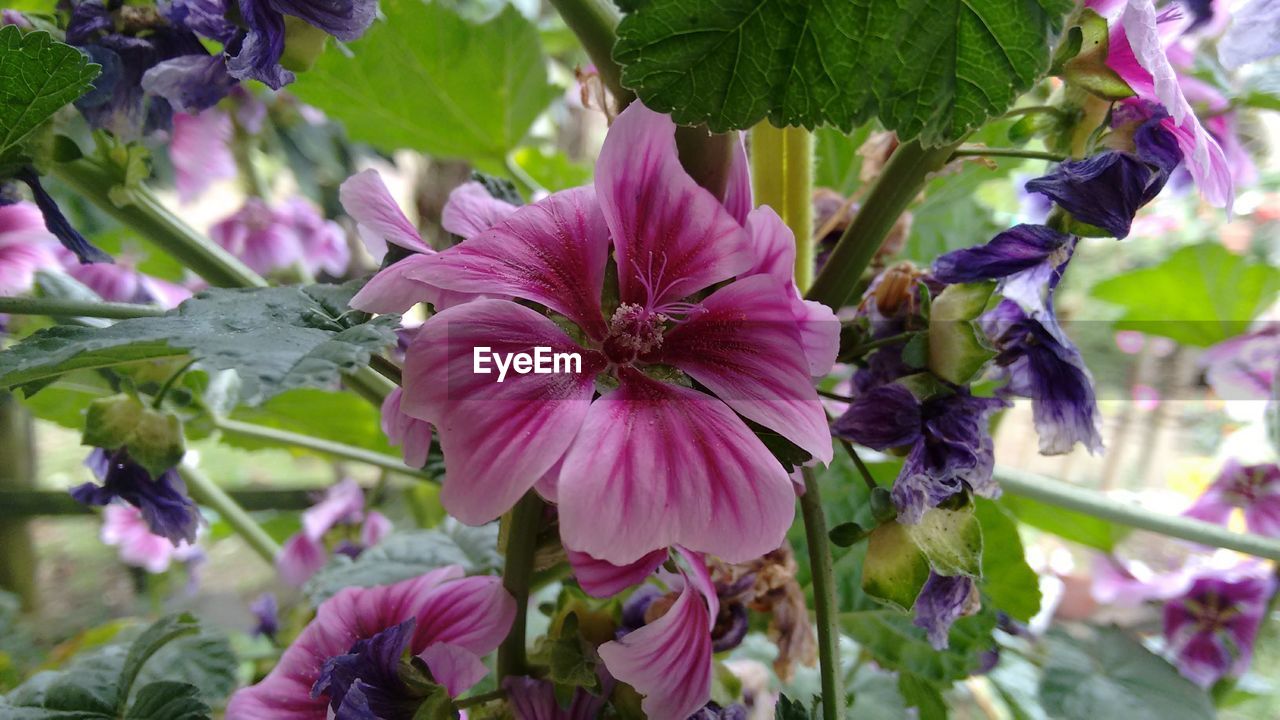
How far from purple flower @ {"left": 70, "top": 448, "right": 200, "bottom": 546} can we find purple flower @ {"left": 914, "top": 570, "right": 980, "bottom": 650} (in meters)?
0.31

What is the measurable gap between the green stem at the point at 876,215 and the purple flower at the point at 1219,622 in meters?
0.53

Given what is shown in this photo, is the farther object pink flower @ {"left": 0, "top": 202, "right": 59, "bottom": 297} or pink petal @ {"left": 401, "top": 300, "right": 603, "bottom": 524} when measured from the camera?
pink flower @ {"left": 0, "top": 202, "right": 59, "bottom": 297}

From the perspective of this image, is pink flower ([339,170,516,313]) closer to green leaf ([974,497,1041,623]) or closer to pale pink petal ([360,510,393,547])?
green leaf ([974,497,1041,623])

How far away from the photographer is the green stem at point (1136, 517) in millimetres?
467

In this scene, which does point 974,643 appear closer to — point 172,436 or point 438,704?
point 438,704

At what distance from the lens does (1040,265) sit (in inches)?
10.9

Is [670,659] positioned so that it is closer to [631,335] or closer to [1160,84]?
[631,335]

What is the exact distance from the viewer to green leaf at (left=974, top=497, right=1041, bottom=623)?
437 millimetres

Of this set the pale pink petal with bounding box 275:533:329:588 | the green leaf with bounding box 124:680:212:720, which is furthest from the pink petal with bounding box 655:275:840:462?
the pale pink petal with bounding box 275:533:329:588

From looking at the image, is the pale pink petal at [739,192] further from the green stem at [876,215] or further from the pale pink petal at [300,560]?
the pale pink petal at [300,560]

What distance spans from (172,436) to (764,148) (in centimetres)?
27

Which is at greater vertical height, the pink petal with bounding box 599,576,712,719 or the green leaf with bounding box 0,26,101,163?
the green leaf with bounding box 0,26,101,163

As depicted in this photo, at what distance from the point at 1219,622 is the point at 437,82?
2.25 feet

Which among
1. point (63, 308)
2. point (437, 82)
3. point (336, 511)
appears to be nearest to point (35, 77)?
point (63, 308)
